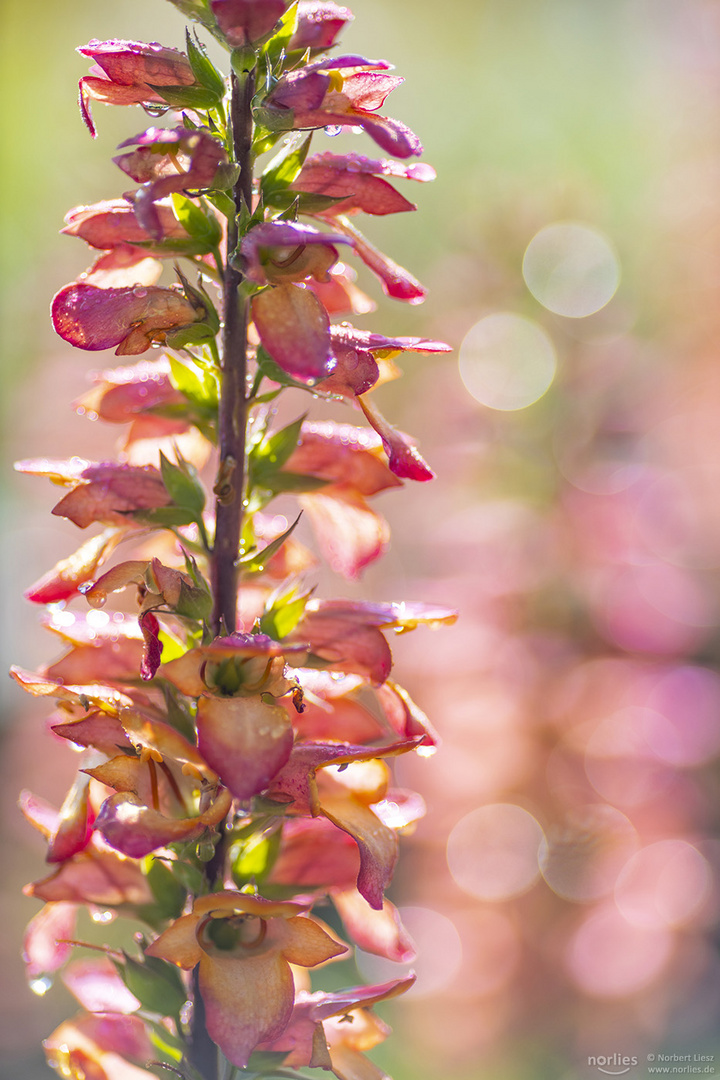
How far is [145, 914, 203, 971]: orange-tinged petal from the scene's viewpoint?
0.44 metres

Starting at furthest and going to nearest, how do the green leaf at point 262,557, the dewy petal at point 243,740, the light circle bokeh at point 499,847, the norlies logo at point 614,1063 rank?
the light circle bokeh at point 499,847
the norlies logo at point 614,1063
the green leaf at point 262,557
the dewy petal at point 243,740

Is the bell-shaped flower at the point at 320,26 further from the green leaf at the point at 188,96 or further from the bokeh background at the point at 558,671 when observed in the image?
the bokeh background at the point at 558,671

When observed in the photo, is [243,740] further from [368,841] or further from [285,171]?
[285,171]

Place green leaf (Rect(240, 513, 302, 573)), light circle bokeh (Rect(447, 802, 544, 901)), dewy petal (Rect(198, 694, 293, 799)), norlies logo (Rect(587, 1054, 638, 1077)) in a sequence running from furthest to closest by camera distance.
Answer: light circle bokeh (Rect(447, 802, 544, 901)) → norlies logo (Rect(587, 1054, 638, 1077)) → green leaf (Rect(240, 513, 302, 573)) → dewy petal (Rect(198, 694, 293, 799))

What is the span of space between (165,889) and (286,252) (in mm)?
366

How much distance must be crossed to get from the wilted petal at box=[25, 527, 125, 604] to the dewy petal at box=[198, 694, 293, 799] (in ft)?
0.40

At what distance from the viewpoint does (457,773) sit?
5.07 ft

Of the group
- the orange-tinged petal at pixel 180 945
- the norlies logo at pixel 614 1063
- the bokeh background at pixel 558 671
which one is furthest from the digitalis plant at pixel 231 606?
the norlies logo at pixel 614 1063

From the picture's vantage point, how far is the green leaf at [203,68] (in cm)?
46

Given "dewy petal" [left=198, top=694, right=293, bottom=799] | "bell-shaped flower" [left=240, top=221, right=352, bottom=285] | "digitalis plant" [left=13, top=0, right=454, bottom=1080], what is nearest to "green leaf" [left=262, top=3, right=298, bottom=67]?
"digitalis plant" [left=13, top=0, right=454, bottom=1080]

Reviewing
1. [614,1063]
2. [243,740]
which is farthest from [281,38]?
[614,1063]

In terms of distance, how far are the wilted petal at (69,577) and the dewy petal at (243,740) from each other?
0.12 meters

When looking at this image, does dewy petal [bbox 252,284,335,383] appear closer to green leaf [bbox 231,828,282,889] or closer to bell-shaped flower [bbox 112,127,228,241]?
bell-shaped flower [bbox 112,127,228,241]

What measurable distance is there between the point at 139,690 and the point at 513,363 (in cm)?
131
